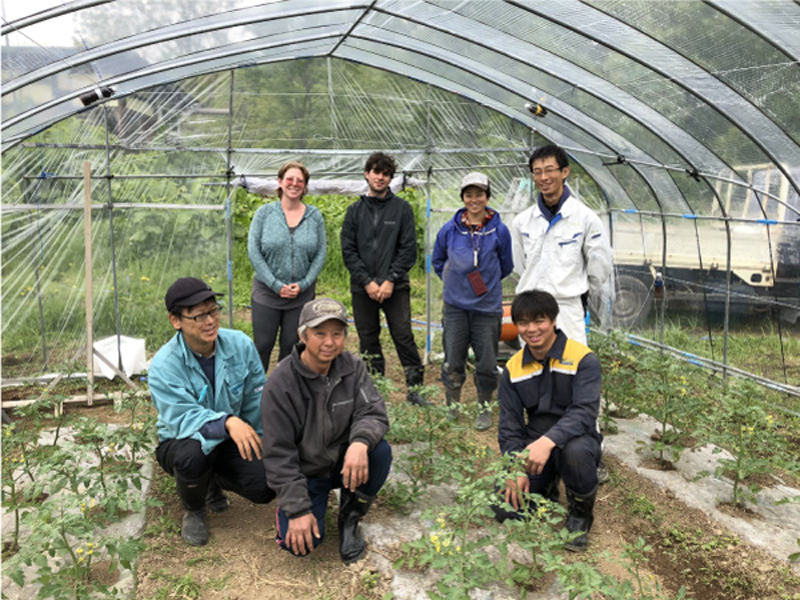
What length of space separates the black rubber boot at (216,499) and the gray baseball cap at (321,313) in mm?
1178

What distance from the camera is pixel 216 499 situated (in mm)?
3518

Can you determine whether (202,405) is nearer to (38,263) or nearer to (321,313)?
(321,313)

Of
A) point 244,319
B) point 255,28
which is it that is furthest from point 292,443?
point 244,319

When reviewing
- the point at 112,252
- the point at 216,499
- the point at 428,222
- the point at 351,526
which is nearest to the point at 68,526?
the point at 216,499

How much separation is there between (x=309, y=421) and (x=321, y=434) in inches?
3.2

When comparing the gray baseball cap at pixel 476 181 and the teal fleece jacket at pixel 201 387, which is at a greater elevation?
the gray baseball cap at pixel 476 181

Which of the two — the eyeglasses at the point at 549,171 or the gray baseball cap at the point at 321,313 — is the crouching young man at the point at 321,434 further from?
the eyeglasses at the point at 549,171

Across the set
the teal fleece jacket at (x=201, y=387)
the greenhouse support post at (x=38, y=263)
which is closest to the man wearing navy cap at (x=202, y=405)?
the teal fleece jacket at (x=201, y=387)

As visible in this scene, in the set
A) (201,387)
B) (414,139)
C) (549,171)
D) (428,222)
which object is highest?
(414,139)

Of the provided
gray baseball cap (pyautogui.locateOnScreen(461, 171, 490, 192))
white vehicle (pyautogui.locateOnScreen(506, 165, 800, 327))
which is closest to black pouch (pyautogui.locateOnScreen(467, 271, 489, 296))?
gray baseball cap (pyautogui.locateOnScreen(461, 171, 490, 192))

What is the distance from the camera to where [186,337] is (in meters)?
3.16

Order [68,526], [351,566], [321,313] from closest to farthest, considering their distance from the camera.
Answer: [68,526], [321,313], [351,566]

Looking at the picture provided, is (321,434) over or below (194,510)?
over

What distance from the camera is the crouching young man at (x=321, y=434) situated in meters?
2.83
